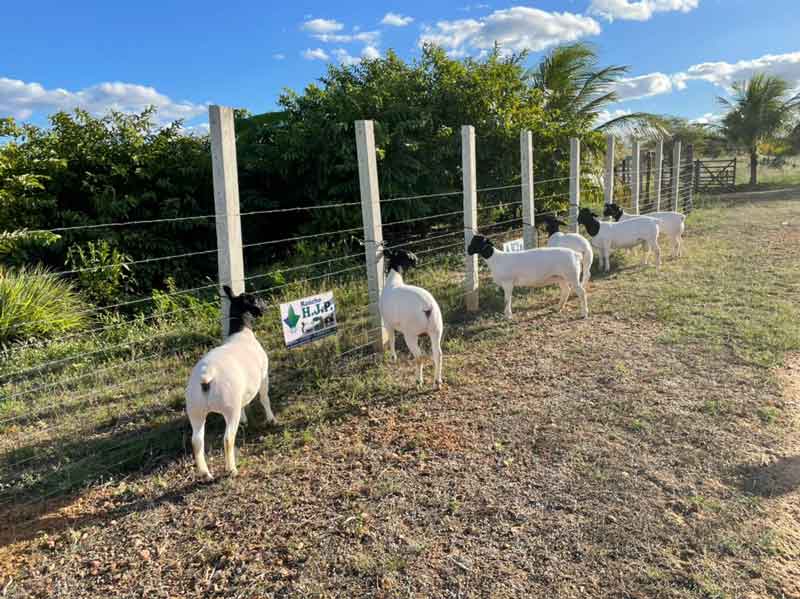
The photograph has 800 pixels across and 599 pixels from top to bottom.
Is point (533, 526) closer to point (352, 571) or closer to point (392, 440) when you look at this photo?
point (352, 571)

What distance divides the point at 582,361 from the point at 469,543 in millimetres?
3042

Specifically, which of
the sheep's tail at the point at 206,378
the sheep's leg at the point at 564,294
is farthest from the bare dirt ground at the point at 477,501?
the sheep's leg at the point at 564,294

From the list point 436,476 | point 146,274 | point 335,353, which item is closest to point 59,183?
point 146,274

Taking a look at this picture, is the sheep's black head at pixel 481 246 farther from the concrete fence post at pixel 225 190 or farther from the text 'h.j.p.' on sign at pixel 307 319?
the concrete fence post at pixel 225 190

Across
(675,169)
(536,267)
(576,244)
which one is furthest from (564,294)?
(675,169)

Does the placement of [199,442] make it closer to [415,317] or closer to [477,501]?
[477,501]

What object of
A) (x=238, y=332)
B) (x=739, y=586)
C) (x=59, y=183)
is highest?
(x=59, y=183)

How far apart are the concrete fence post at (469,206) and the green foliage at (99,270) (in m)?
5.21

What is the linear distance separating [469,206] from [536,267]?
47.7 inches

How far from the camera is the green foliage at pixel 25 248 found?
7516 millimetres

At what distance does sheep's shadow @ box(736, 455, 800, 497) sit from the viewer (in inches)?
123

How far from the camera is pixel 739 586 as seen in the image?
241cm

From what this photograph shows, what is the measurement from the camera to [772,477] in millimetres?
3242

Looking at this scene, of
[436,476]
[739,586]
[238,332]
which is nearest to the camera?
[739,586]
